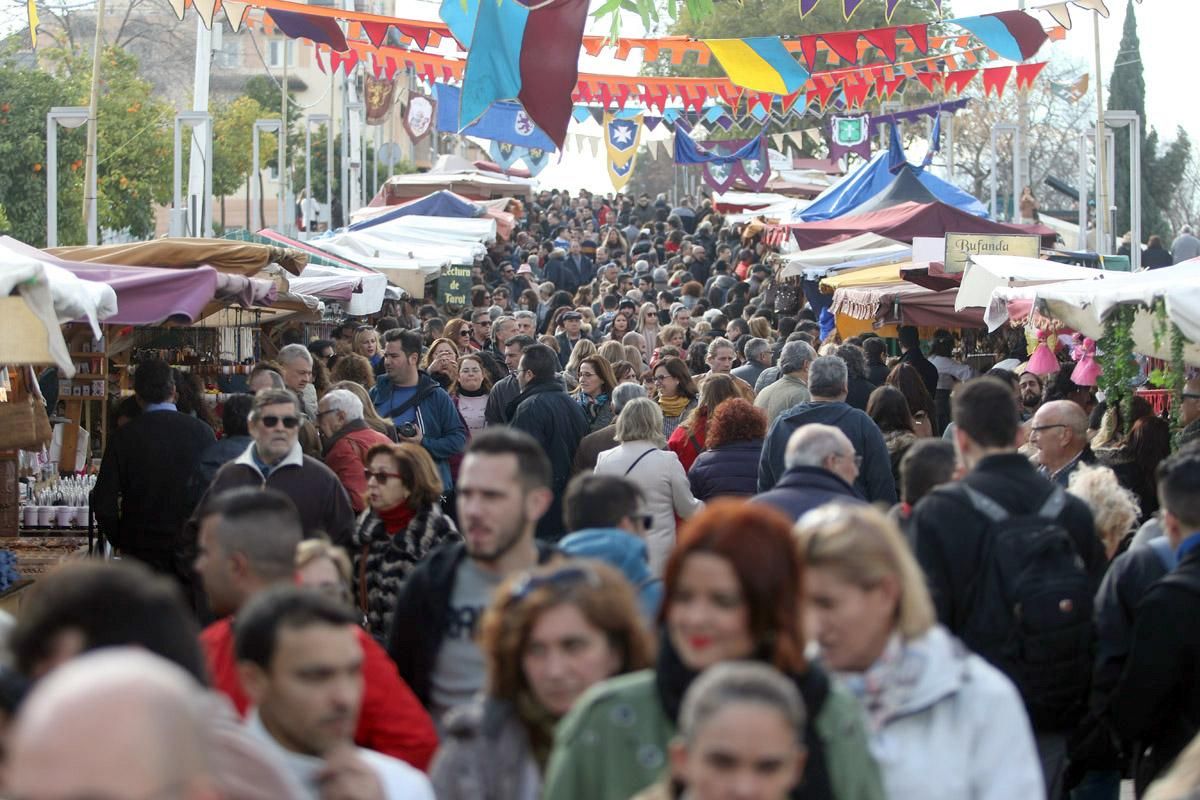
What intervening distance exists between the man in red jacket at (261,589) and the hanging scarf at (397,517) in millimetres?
1820

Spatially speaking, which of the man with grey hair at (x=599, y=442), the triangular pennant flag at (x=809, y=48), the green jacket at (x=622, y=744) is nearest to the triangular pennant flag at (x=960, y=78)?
the triangular pennant flag at (x=809, y=48)

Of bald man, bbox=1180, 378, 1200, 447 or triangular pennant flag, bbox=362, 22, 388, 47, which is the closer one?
bald man, bbox=1180, 378, 1200, 447

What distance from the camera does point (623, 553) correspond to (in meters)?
4.98

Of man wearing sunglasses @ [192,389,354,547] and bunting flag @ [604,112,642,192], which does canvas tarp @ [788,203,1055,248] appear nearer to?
bunting flag @ [604,112,642,192]

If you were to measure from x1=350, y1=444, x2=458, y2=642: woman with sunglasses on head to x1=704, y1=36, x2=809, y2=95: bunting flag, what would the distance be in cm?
1409

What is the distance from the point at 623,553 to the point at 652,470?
3.62 meters

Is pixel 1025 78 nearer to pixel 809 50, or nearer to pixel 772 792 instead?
pixel 809 50

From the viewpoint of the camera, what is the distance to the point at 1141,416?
9062 mm

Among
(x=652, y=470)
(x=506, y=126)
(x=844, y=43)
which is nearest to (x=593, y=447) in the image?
(x=652, y=470)

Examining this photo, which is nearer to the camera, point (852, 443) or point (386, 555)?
point (386, 555)

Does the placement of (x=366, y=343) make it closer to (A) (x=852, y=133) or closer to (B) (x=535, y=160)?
(A) (x=852, y=133)

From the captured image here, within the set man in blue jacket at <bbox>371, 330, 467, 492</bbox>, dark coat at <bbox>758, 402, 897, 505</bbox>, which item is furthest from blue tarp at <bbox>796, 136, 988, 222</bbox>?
dark coat at <bbox>758, 402, 897, 505</bbox>

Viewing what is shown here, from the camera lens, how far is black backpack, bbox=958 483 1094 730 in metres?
5.30

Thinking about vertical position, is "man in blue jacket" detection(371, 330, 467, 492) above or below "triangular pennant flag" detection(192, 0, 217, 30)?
below
